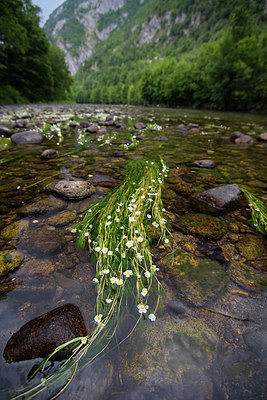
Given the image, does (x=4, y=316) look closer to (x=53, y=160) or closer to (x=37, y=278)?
(x=37, y=278)

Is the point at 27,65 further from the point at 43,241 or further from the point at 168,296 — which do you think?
the point at 168,296

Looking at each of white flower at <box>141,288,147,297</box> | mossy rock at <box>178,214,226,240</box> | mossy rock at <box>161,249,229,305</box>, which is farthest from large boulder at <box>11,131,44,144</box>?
white flower at <box>141,288,147,297</box>

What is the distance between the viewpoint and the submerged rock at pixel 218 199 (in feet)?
11.2

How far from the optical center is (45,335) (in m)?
1.51

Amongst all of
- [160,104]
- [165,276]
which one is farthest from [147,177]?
[160,104]

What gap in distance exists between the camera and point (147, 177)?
4348 millimetres

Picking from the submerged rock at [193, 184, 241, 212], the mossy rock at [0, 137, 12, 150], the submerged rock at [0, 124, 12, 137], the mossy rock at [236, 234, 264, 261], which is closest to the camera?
the mossy rock at [236, 234, 264, 261]

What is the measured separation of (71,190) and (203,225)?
8.26 ft

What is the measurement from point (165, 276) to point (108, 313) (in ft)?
2.53

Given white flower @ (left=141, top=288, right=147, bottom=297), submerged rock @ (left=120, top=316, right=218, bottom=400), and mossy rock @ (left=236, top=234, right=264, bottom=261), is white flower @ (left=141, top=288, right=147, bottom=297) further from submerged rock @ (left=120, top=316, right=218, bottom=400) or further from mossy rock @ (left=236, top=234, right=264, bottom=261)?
mossy rock @ (left=236, top=234, right=264, bottom=261)

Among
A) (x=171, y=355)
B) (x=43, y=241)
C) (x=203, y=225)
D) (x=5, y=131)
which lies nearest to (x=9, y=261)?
(x=43, y=241)

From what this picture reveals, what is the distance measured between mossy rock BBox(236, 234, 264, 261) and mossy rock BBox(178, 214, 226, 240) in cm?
30

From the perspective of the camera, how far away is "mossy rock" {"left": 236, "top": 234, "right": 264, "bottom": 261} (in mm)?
2474

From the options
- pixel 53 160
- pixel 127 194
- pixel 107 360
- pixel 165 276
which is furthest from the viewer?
pixel 53 160
